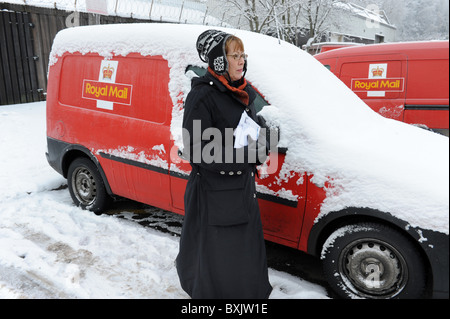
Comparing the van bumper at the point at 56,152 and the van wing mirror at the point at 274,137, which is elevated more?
the van wing mirror at the point at 274,137

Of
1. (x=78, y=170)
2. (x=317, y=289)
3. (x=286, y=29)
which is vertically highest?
(x=286, y=29)

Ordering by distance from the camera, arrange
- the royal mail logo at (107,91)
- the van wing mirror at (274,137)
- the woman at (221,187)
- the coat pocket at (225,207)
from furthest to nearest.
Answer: the royal mail logo at (107,91), the van wing mirror at (274,137), the coat pocket at (225,207), the woman at (221,187)

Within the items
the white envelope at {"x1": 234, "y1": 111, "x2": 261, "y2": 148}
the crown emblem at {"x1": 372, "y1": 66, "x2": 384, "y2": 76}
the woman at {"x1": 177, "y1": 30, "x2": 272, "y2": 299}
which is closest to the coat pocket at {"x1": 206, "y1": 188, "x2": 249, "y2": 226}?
the woman at {"x1": 177, "y1": 30, "x2": 272, "y2": 299}

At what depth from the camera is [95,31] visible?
151 inches

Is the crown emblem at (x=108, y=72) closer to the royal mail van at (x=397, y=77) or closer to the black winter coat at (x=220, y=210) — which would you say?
the black winter coat at (x=220, y=210)

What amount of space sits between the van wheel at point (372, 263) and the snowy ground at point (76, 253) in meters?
0.29

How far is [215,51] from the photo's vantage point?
6.67 feet

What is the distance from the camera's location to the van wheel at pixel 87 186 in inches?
157

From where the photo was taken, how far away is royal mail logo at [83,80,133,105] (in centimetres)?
350

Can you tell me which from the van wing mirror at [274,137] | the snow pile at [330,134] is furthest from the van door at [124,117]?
the van wing mirror at [274,137]

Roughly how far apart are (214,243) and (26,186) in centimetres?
352

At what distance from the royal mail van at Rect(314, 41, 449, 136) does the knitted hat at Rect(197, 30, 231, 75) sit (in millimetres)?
3232
